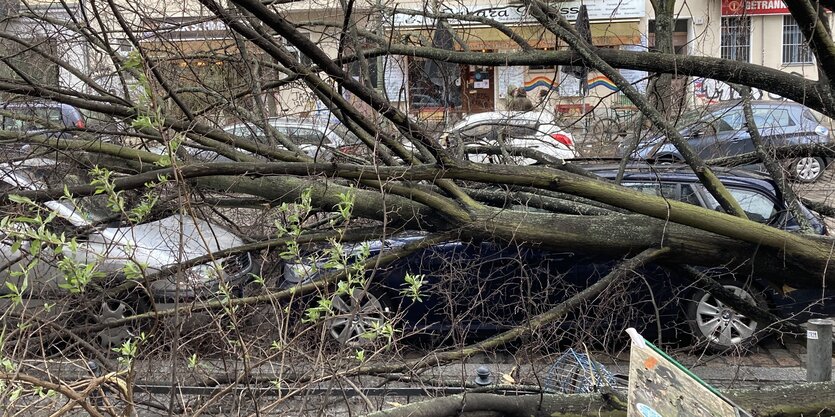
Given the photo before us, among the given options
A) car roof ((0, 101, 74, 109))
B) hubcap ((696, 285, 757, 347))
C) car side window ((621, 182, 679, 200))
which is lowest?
hubcap ((696, 285, 757, 347))

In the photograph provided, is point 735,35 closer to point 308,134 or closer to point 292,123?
point 308,134

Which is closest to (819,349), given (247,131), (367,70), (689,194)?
(367,70)

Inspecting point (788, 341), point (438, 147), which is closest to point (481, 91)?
point (788, 341)

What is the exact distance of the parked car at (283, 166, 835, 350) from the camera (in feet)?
16.2

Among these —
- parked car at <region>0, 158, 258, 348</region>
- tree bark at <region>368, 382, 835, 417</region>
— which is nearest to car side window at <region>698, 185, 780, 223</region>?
tree bark at <region>368, 382, 835, 417</region>

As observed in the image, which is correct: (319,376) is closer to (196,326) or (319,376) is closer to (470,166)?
(196,326)

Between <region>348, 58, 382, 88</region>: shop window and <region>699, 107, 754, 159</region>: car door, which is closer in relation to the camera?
<region>348, 58, 382, 88</region>: shop window

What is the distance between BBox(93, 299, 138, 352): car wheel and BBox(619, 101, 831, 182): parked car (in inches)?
165

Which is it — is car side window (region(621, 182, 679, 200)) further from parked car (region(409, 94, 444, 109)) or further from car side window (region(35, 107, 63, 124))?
car side window (region(35, 107, 63, 124))

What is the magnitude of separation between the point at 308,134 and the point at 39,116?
2.18 m

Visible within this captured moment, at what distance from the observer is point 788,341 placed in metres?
6.32

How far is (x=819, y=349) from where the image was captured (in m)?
3.62

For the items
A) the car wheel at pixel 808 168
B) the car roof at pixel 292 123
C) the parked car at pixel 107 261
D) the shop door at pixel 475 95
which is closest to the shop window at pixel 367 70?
the car roof at pixel 292 123

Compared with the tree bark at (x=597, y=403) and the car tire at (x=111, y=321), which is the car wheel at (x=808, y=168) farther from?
the car tire at (x=111, y=321)
